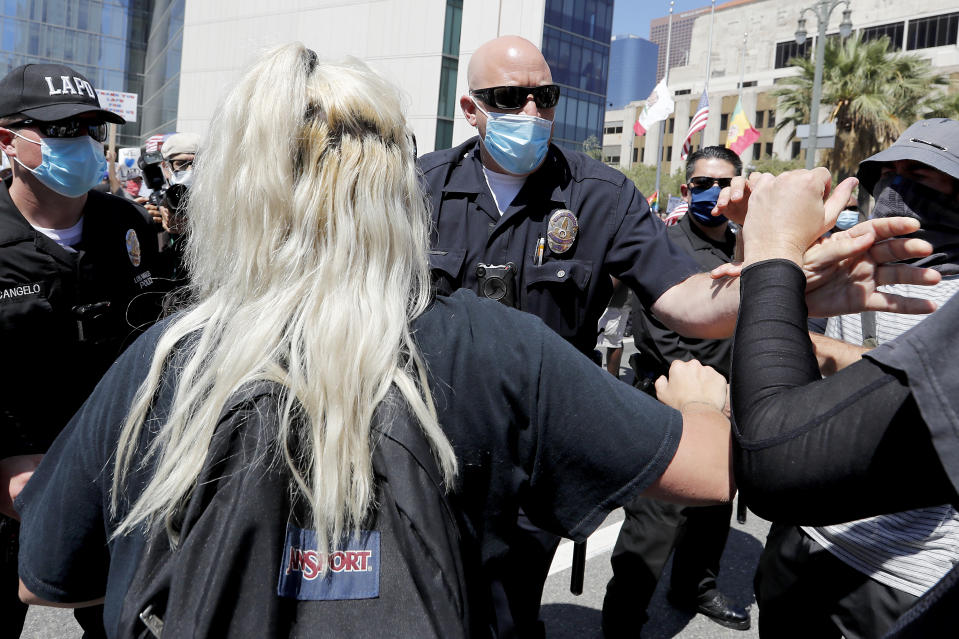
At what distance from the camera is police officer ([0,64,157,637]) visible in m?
2.56

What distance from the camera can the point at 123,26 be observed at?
5300 cm

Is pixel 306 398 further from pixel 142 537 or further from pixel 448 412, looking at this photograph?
pixel 142 537

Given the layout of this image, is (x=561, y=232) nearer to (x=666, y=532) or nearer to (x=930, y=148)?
(x=930, y=148)

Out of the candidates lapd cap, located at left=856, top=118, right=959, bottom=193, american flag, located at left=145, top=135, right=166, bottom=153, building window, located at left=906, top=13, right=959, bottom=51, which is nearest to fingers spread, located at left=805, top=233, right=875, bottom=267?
lapd cap, located at left=856, top=118, right=959, bottom=193

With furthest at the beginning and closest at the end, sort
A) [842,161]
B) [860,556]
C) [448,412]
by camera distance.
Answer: [842,161], [860,556], [448,412]

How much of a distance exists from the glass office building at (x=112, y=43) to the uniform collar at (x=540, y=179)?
43.5 m

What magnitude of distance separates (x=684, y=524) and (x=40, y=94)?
3.17 metres

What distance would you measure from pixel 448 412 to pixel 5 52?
58294 millimetres

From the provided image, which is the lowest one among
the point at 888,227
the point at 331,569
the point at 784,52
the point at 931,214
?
the point at 331,569

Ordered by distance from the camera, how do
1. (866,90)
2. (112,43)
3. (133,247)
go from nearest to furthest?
(133,247)
(866,90)
(112,43)

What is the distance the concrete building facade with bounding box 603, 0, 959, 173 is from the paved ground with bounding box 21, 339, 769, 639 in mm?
51811

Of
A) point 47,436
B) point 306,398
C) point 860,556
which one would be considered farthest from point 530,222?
point 47,436

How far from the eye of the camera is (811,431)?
100 cm

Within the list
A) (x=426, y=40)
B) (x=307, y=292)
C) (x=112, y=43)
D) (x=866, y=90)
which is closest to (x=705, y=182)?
(x=307, y=292)
